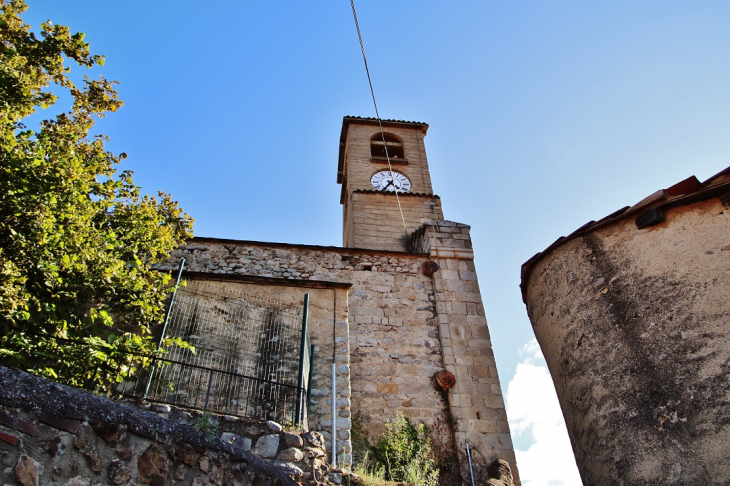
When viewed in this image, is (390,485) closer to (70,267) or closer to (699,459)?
(699,459)

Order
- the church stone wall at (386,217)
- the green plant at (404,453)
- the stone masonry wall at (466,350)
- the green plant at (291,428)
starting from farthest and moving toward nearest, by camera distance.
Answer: the church stone wall at (386,217) < the stone masonry wall at (466,350) < the green plant at (404,453) < the green plant at (291,428)

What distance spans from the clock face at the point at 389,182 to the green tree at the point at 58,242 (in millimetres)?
9134

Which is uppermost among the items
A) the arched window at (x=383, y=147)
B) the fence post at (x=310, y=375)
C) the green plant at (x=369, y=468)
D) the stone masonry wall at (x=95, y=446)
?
the arched window at (x=383, y=147)

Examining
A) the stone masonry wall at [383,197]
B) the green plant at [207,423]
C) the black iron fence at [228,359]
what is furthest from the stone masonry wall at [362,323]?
the stone masonry wall at [383,197]

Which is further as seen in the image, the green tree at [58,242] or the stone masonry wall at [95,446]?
the green tree at [58,242]

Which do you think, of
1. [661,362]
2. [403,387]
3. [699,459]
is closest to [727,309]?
[661,362]

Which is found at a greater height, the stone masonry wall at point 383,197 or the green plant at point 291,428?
the stone masonry wall at point 383,197

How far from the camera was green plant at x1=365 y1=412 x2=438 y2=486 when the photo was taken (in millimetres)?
7156

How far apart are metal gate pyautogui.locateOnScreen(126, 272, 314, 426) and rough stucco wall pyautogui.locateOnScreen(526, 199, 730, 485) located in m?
3.47

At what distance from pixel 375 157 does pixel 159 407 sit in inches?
489

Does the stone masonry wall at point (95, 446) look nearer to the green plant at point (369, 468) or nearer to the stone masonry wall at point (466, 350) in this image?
the green plant at point (369, 468)

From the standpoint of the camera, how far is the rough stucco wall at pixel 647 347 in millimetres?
5285

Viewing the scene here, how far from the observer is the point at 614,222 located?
693 cm

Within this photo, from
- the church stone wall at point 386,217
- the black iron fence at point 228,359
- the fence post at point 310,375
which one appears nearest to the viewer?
the black iron fence at point 228,359
